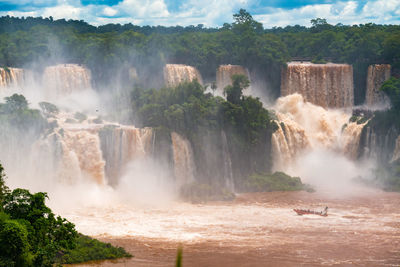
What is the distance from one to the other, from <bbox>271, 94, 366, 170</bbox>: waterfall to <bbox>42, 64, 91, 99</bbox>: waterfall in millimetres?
11417

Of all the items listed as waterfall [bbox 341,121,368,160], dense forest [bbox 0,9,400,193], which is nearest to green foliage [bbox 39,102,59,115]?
dense forest [bbox 0,9,400,193]

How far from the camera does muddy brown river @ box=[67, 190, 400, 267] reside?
69.9 feet

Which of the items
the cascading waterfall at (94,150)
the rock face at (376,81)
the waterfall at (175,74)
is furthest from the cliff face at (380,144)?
the cascading waterfall at (94,150)

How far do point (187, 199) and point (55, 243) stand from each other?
46.1ft

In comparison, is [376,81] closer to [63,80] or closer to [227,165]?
[227,165]

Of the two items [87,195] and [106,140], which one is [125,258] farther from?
[106,140]

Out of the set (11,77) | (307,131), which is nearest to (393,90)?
(307,131)

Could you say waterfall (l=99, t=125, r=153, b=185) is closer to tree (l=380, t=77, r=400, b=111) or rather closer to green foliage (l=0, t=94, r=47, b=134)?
green foliage (l=0, t=94, r=47, b=134)

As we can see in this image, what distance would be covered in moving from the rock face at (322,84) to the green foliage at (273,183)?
898 cm

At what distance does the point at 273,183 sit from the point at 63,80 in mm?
13403

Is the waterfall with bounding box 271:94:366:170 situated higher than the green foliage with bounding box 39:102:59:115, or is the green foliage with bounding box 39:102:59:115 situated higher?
the green foliage with bounding box 39:102:59:115

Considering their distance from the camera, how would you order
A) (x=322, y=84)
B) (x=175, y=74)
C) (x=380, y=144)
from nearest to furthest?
(x=380, y=144), (x=175, y=74), (x=322, y=84)

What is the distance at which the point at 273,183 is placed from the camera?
1299 inches

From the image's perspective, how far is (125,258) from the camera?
21250 mm
